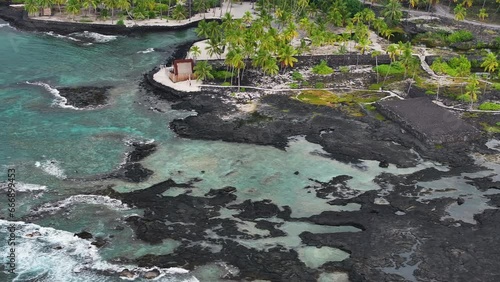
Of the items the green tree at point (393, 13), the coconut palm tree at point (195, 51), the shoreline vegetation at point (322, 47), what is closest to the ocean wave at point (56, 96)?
the shoreline vegetation at point (322, 47)

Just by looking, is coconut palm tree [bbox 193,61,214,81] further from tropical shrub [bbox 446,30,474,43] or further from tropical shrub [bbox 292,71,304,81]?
tropical shrub [bbox 446,30,474,43]

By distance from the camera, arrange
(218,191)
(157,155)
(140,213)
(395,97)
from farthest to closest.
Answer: (395,97) < (157,155) < (218,191) < (140,213)

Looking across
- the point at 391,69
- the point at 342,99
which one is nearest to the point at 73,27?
the point at 342,99

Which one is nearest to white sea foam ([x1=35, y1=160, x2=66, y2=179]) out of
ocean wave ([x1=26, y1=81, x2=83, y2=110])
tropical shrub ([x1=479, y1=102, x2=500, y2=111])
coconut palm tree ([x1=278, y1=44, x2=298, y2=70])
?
ocean wave ([x1=26, y1=81, x2=83, y2=110])

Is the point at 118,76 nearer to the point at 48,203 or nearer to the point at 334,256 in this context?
the point at 48,203

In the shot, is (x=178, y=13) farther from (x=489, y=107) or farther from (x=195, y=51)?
(x=489, y=107)

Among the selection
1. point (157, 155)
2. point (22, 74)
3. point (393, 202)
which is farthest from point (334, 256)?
point (22, 74)
